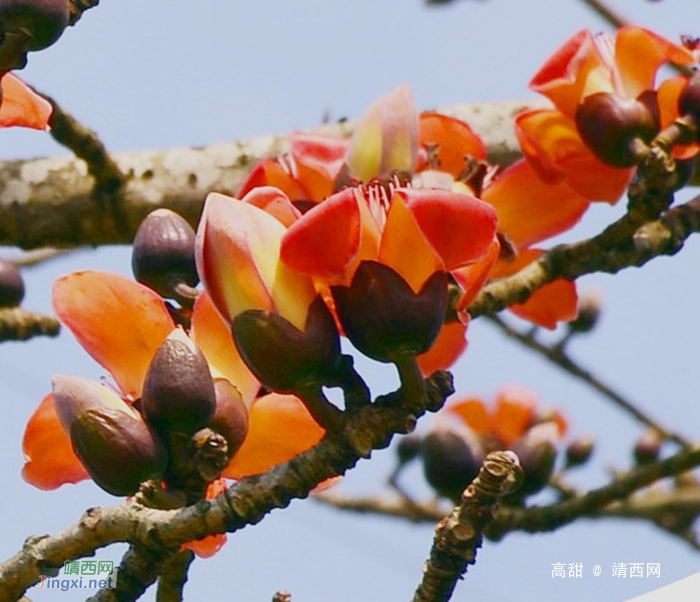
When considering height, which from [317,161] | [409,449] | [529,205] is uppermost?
[409,449]

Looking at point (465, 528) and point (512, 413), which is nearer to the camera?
point (465, 528)

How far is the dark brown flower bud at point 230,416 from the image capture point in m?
1.14

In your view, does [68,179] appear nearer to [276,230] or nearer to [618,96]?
[618,96]

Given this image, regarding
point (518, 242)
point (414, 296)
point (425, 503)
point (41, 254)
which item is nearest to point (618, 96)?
point (518, 242)

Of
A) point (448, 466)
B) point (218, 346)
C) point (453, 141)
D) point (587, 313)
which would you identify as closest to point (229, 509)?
point (218, 346)

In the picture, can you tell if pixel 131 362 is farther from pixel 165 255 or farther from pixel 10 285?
pixel 10 285

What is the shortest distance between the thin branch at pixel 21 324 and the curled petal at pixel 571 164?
1.90 feet

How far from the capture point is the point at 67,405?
3.52 ft

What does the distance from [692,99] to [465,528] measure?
2.56 ft

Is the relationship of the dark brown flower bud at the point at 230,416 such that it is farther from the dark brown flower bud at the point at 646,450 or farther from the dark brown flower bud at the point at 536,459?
the dark brown flower bud at the point at 646,450

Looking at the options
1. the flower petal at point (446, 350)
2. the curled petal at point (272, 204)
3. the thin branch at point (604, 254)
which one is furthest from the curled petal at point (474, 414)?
the curled petal at point (272, 204)

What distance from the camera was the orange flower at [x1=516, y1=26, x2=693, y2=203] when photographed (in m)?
1.63

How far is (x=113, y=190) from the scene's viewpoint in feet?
6.43

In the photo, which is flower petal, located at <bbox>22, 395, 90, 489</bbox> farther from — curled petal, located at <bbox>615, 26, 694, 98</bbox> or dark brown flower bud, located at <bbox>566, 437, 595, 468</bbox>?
dark brown flower bud, located at <bbox>566, 437, 595, 468</bbox>
